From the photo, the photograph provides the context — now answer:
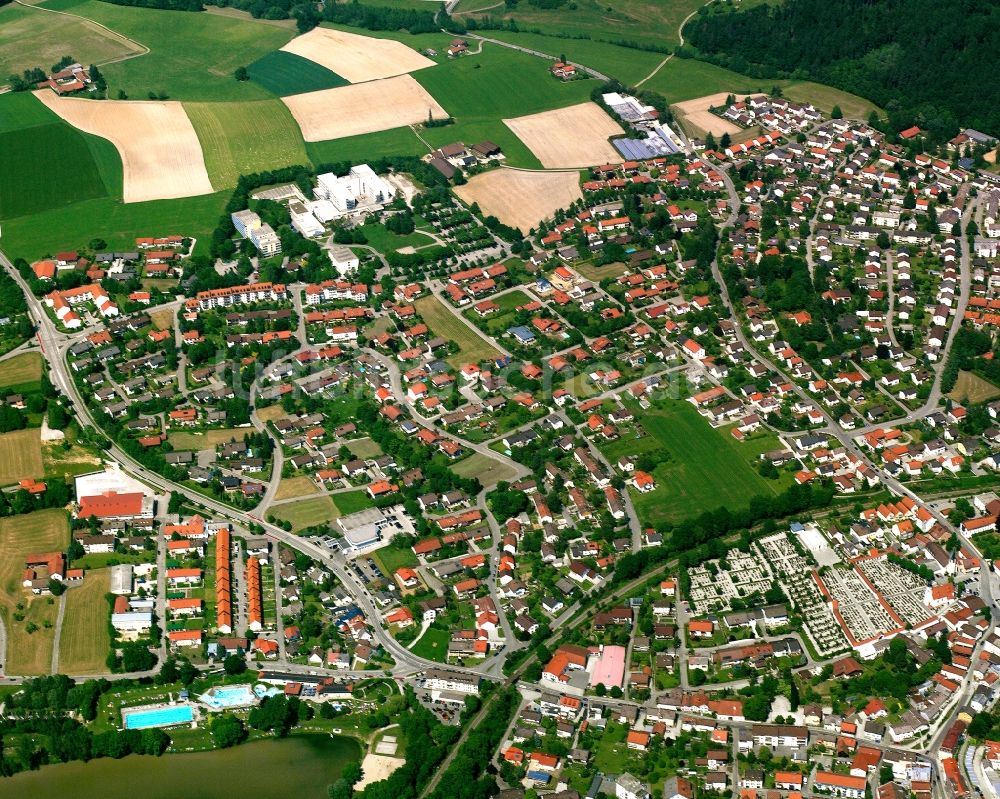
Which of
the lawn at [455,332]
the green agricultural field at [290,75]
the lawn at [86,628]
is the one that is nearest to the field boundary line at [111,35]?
the green agricultural field at [290,75]

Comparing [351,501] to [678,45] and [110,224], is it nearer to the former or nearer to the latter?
[110,224]

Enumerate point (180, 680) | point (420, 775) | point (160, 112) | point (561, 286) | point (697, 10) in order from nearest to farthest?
point (420, 775) → point (180, 680) → point (561, 286) → point (160, 112) → point (697, 10)

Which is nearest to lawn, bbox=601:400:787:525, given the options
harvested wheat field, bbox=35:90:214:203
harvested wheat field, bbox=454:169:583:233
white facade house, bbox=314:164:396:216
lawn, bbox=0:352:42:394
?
harvested wheat field, bbox=454:169:583:233

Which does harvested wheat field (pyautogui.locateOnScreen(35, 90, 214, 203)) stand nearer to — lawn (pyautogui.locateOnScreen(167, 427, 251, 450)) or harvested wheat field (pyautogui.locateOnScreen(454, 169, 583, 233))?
harvested wheat field (pyautogui.locateOnScreen(454, 169, 583, 233))

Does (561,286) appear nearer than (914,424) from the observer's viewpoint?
No

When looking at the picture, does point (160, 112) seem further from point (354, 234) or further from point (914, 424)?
point (914, 424)

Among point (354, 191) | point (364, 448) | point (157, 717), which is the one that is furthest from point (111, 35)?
point (157, 717)

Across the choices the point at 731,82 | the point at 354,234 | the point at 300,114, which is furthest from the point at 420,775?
the point at 731,82
